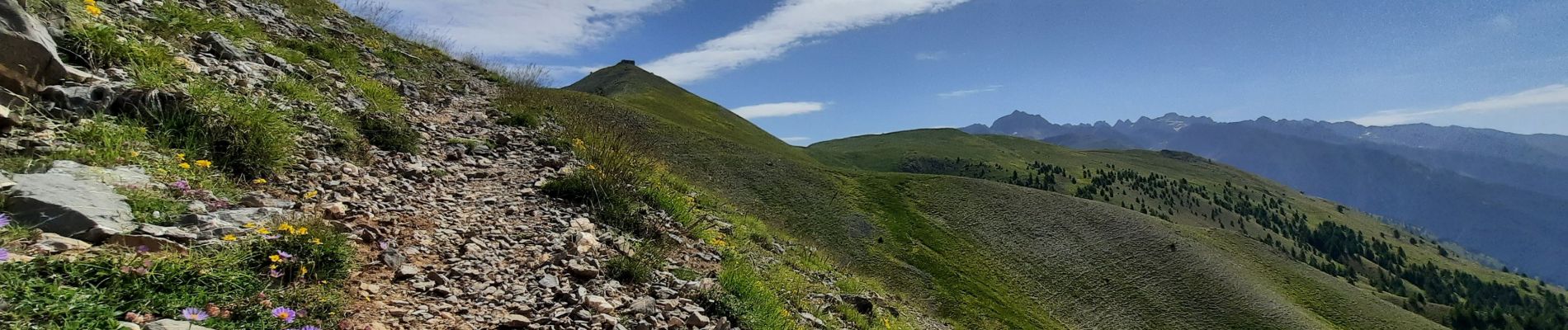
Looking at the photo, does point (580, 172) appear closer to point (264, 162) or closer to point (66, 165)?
point (264, 162)

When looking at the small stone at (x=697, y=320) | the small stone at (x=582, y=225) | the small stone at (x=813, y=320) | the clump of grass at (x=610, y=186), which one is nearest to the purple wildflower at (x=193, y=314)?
the small stone at (x=697, y=320)

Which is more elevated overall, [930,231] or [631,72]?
[631,72]

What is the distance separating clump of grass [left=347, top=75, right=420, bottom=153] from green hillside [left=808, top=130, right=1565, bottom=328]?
112 metres

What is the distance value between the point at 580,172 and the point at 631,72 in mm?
105914

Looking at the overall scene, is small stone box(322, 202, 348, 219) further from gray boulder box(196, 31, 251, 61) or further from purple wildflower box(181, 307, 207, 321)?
gray boulder box(196, 31, 251, 61)

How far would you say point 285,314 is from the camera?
4367 millimetres

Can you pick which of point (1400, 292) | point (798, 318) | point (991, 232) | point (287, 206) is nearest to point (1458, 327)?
point (1400, 292)

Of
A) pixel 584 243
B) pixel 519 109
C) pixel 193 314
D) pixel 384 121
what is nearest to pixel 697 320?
pixel 584 243

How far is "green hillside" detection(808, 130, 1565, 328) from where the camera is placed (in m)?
118

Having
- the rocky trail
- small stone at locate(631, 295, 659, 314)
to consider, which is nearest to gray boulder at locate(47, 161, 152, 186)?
the rocky trail

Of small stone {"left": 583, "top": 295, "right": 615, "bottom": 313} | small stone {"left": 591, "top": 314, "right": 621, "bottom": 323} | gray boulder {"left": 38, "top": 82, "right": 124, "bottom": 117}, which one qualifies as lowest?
small stone {"left": 591, "top": 314, "right": 621, "bottom": 323}

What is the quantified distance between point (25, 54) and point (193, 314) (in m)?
4.39

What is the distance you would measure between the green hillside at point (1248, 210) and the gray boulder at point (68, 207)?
11541cm

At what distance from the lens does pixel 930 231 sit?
5894cm
